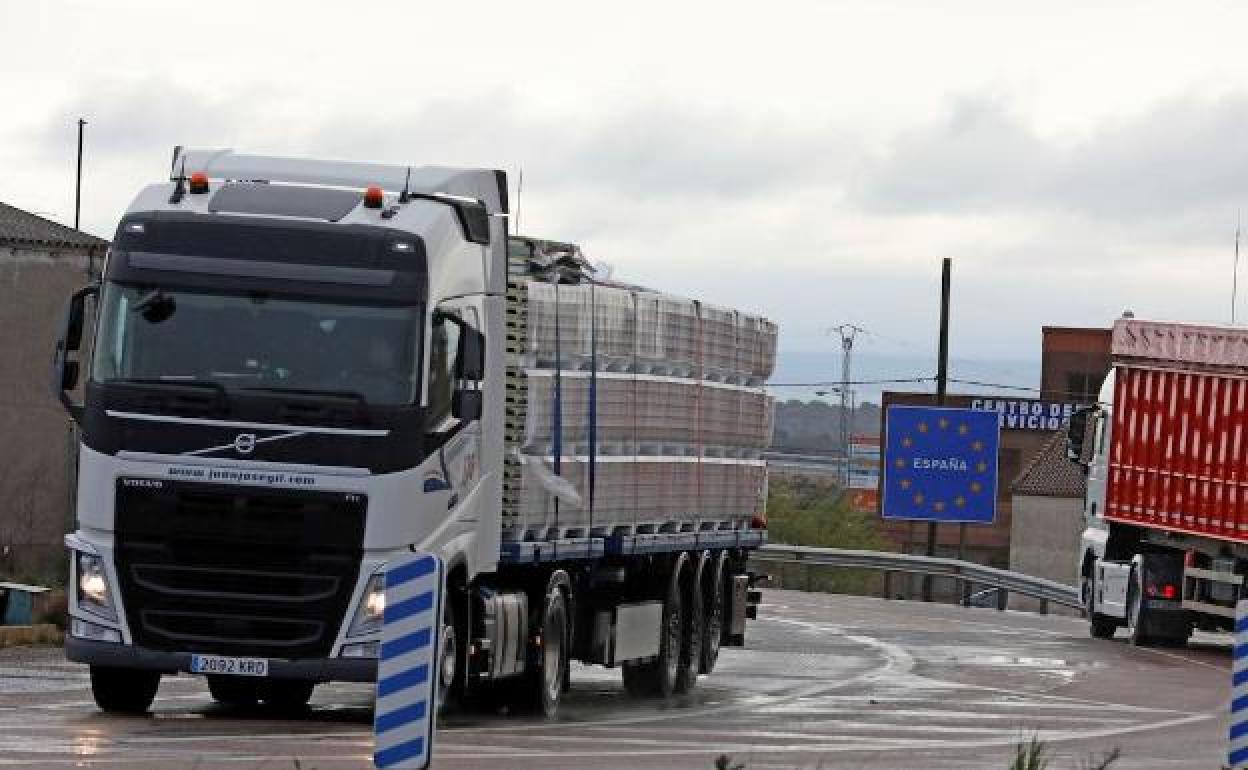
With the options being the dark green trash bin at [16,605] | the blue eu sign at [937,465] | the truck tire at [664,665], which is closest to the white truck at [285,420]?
the truck tire at [664,665]

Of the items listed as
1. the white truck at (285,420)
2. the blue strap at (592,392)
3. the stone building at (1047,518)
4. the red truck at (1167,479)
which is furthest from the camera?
the stone building at (1047,518)

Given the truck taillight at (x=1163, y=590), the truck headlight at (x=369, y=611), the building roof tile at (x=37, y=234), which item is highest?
the building roof tile at (x=37, y=234)

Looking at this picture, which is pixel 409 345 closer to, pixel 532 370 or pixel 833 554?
pixel 532 370

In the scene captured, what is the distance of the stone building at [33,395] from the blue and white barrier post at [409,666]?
3058cm

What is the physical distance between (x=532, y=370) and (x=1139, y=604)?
18651 millimetres

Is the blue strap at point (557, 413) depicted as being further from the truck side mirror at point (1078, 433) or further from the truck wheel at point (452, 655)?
the truck side mirror at point (1078, 433)

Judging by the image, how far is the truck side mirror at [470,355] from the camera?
63.8ft

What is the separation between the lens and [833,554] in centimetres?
5666

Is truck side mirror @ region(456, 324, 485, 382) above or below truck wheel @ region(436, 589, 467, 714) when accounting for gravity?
above

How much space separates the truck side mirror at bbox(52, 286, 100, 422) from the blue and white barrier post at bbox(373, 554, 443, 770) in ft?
18.0

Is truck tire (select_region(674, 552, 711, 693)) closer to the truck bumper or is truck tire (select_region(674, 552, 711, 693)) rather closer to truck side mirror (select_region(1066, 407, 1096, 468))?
the truck bumper

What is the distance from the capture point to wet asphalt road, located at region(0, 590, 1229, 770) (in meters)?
17.8

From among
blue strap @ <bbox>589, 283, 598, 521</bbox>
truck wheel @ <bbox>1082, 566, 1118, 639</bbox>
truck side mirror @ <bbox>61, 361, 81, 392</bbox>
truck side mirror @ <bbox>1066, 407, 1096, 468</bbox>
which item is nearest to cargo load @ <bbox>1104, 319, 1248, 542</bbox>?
truck side mirror @ <bbox>1066, 407, 1096, 468</bbox>

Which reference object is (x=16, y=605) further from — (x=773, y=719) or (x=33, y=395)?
(x=33, y=395)
